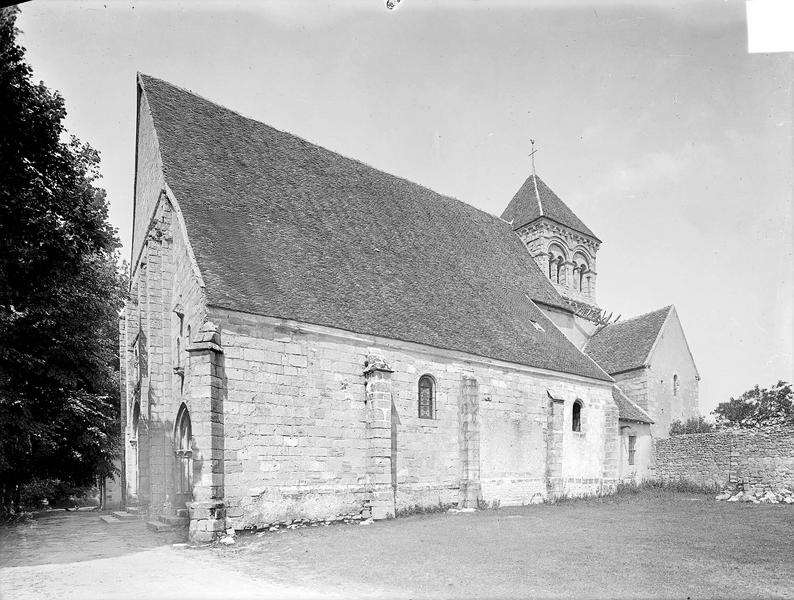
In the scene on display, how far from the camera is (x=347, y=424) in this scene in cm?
1488

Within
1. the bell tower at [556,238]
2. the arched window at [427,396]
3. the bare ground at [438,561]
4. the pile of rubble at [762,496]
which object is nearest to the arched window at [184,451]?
the bare ground at [438,561]

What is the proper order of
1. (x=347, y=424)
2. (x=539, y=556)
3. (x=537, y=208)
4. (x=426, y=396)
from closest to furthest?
(x=539, y=556) → (x=347, y=424) → (x=426, y=396) → (x=537, y=208)

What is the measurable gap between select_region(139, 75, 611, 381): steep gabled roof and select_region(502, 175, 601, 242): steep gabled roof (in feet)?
20.7

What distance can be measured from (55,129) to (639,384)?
24.0m

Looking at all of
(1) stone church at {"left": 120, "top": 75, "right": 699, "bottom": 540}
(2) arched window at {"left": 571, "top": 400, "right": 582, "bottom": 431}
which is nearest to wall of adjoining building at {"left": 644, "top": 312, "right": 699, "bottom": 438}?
(1) stone church at {"left": 120, "top": 75, "right": 699, "bottom": 540}

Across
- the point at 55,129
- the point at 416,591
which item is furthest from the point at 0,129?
the point at 416,591

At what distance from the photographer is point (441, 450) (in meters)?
17.1

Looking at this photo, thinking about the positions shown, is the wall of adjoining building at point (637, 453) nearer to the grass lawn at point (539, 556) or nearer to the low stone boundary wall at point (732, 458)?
the low stone boundary wall at point (732, 458)

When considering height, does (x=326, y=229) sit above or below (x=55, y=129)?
below

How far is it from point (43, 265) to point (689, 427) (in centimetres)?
2649

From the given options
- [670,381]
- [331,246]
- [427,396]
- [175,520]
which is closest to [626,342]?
[670,381]

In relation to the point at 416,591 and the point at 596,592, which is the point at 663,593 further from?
the point at 416,591

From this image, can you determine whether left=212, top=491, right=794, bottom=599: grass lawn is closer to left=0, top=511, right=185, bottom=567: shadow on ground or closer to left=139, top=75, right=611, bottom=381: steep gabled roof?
left=0, top=511, right=185, bottom=567: shadow on ground

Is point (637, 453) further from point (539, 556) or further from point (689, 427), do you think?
point (539, 556)
